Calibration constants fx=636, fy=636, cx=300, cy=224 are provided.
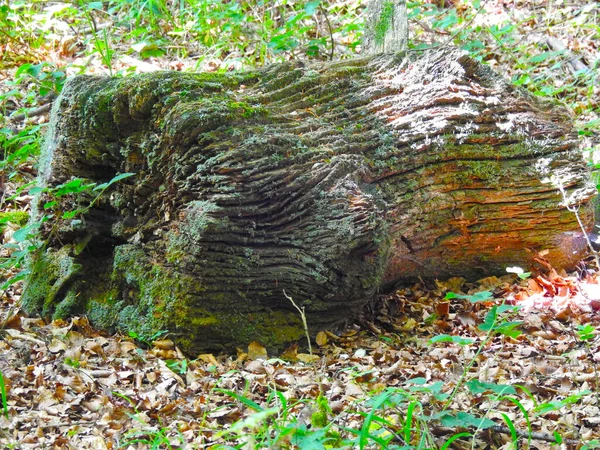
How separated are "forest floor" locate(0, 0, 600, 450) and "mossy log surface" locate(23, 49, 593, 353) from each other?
216mm

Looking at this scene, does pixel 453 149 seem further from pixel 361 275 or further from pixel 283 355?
pixel 283 355

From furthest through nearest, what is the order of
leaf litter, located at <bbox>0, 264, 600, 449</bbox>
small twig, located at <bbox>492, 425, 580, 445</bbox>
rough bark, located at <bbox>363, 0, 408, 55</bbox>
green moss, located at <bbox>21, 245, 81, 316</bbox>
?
rough bark, located at <bbox>363, 0, 408, 55</bbox> → green moss, located at <bbox>21, 245, 81, 316</bbox> → leaf litter, located at <bbox>0, 264, 600, 449</bbox> → small twig, located at <bbox>492, 425, 580, 445</bbox>

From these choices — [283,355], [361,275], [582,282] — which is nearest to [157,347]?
[283,355]

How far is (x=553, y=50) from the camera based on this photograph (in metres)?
7.57

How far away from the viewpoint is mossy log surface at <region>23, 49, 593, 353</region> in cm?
349

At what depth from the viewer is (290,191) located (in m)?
3.55

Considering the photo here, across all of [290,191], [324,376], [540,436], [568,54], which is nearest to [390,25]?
[290,191]

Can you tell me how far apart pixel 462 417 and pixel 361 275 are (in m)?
1.45

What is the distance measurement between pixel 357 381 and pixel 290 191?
43.1 inches

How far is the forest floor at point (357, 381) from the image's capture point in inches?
96.4

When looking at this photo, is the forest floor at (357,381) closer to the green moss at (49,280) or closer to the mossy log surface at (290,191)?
the green moss at (49,280)

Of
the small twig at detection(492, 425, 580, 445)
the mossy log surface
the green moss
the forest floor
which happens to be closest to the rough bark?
the mossy log surface

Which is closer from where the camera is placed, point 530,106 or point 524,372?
point 524,372

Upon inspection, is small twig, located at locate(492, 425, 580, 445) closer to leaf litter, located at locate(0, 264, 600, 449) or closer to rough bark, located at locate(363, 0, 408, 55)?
leaf litter, located at locate(0, 264, 600, 449)
